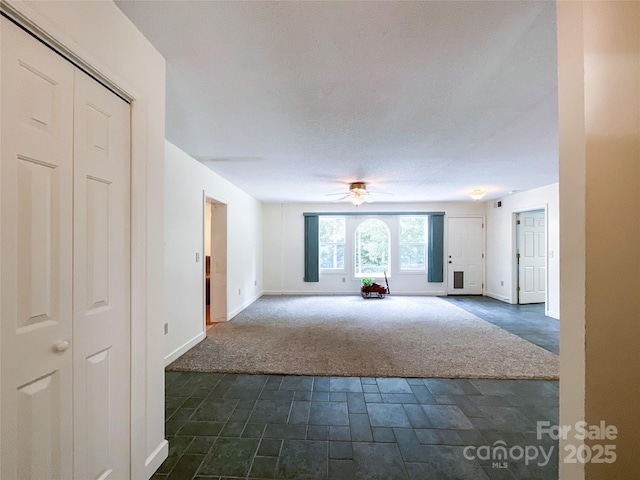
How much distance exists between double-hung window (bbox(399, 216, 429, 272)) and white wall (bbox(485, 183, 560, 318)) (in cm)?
154

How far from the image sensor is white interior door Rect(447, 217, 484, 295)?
718cm

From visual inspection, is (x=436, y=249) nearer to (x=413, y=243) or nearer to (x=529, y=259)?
(x=413, y=243)

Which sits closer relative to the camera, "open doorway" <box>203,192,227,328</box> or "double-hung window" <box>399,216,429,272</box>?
"open doorway" <box>203,192,227,328</box>

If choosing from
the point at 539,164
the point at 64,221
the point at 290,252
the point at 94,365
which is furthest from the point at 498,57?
the point at 290,252

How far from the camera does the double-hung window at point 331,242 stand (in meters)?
7.39

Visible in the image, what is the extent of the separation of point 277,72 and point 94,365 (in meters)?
1.85

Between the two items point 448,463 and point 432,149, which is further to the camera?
point 432,149

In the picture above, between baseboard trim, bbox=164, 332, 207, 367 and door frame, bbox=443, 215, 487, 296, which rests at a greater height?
door frame, bbox=443, 215, 487, 296

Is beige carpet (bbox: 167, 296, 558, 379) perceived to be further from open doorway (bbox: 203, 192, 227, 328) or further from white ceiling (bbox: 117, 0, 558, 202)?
white ceiling (bbox: 117, 0, 558, 202)

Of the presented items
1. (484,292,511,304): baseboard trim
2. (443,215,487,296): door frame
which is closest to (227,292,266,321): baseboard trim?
(443,215,487,296): door frame

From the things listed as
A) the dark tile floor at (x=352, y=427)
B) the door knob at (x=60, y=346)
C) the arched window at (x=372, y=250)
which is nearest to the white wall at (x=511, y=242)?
the arched window at (x=372, y=250)

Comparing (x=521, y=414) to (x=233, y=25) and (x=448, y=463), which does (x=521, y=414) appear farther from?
(x=233, y=25)

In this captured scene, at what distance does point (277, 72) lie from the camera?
5.93 ft

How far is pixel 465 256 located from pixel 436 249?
0.80m
